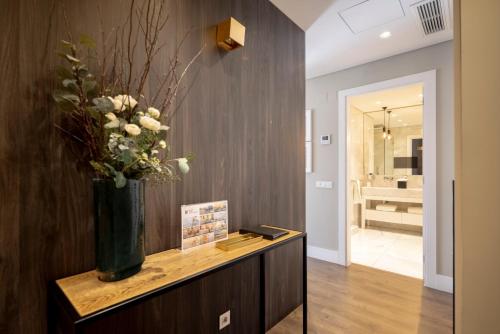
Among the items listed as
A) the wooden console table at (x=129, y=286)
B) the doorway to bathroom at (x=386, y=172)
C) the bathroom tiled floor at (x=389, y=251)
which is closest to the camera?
the wooden console table at (x=129, y=286)

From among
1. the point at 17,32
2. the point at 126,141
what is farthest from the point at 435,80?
the point at 17,32

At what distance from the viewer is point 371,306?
92.5 inches

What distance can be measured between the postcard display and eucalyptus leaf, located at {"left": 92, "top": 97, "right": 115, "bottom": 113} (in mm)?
607

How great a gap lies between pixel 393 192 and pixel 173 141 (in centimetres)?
533

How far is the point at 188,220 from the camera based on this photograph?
4.32 ft

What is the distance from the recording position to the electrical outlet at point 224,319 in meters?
1.60

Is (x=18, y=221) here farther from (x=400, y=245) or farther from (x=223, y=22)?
(x=400, y=245)

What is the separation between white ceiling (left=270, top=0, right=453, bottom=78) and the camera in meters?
2.14

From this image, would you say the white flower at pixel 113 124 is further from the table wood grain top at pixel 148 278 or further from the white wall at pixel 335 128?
the white wall at pixel 335 128

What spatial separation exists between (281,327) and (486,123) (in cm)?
198

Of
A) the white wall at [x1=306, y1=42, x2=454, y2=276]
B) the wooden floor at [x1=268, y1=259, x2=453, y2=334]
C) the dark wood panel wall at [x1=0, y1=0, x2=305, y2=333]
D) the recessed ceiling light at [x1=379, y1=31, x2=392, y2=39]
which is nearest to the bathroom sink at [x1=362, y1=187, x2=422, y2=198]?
the white wall at [x1=306, y1=42, x2=454, y2=276]

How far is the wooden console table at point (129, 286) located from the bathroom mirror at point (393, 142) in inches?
226

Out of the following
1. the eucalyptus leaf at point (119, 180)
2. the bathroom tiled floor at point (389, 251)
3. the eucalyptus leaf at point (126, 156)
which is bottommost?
the bathroom tiled floor at point (389, 251)

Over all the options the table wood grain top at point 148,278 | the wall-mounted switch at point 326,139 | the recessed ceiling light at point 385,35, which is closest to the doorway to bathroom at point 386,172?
the wall-mounted switch at point 326,139
